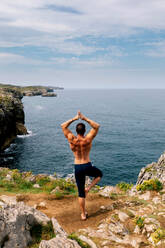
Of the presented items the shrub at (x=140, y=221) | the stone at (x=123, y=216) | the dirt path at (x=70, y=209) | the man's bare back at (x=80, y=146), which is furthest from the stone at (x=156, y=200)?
the man's bare back at (x=80, y=146)

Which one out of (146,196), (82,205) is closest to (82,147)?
(82,205)

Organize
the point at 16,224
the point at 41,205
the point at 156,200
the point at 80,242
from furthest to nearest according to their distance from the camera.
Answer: the point at 156,200 → the point at 41,205 → the point at 80,242 → the point at 16,224

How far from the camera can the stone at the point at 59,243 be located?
16.7 ft

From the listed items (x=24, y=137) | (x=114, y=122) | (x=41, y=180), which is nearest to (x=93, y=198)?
(x=41, y=180)

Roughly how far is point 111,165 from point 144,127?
36.8 m

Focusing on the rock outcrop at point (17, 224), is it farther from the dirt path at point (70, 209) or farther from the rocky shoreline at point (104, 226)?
the dirt path at point (70, 209)

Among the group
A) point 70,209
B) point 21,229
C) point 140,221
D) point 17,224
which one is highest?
point 17,224

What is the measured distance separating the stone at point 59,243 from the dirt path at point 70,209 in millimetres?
1445

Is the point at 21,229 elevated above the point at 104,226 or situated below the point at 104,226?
above

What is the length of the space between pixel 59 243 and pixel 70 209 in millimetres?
3638

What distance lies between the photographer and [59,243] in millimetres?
5316

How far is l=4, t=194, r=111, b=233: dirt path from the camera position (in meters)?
7.50

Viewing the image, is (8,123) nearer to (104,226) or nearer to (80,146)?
(80,146)

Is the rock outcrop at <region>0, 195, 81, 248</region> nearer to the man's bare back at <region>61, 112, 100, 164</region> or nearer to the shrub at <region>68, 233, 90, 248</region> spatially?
the shrub at <region>68, 233, 90, 248</region>
